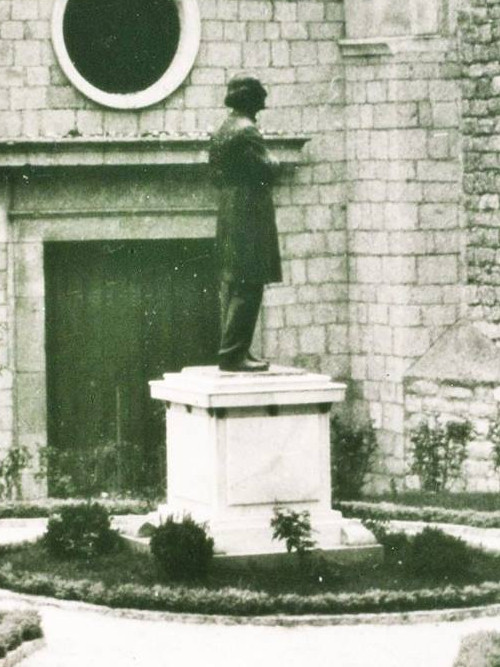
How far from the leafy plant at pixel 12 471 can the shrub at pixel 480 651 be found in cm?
886

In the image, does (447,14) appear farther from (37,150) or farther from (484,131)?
(37,150)

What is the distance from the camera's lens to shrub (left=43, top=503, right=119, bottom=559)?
531 inches

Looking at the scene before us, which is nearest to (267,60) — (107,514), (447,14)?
(447,14)

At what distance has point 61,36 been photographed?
1905cm

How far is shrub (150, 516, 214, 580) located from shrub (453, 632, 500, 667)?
2.73 meters

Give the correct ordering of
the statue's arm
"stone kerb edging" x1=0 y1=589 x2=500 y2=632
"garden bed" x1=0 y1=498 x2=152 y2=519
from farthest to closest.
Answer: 1. "garden bed" x1=0 y1=498 x2=152 y2=519
2. the statue's arm
3. "stone kerb edging" x1=0 y1=589 x2=500 y2=632

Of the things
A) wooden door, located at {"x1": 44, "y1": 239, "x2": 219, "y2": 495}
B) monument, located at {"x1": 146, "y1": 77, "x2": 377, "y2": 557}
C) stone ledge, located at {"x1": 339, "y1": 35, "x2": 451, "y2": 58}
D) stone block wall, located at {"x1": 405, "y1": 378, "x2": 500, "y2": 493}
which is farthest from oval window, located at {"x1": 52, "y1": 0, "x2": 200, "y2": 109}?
monument, located at {"x1": 146, "y1": 77, "x2": 377, "y2": 557}

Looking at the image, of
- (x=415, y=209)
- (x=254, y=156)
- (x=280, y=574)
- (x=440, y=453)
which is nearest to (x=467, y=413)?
(x=440, y=453)

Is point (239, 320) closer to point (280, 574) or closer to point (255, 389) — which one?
point (255, 389)

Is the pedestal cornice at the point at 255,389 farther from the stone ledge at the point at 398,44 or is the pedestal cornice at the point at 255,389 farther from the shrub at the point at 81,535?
the stone ledge at the point at 398,44

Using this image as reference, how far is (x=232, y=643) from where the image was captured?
1087 centimetres

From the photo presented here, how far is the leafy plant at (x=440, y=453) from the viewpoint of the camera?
59.7 ft

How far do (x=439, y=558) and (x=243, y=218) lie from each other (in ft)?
9.39

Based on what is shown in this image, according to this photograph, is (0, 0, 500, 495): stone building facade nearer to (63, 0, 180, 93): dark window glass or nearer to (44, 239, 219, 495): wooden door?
(44, 239, 219, 495): wooden door
